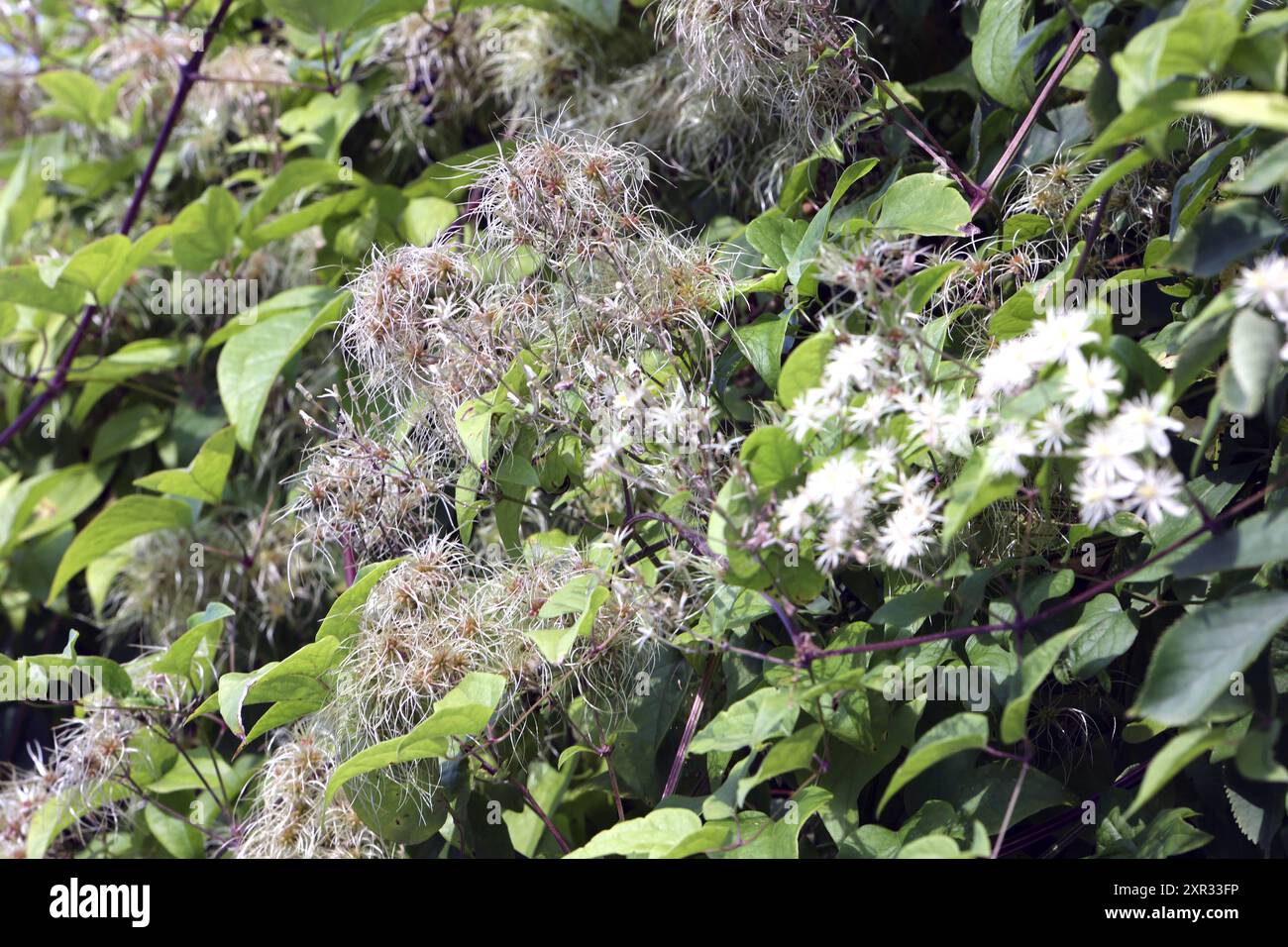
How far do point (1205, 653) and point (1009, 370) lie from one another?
18 centimetres

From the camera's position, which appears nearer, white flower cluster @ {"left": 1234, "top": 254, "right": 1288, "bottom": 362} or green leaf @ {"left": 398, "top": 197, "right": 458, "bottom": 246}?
white flower cluster @ {"left": 1234, "top": 254, "right": 1288, "bottom": 362}

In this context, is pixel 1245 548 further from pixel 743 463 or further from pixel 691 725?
pixel 691 725

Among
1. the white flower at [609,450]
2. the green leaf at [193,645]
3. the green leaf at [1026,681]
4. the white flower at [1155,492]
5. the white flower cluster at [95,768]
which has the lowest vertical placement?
the white flower cluster at [95,768]

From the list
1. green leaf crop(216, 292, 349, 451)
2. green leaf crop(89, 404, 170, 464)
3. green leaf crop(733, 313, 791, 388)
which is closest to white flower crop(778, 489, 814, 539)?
green leaf crop(733, 313, 791, 388)

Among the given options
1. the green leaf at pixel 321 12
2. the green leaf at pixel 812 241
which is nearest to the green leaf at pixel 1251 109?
the green leaf at pixel 812 241

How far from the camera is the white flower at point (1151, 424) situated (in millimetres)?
512

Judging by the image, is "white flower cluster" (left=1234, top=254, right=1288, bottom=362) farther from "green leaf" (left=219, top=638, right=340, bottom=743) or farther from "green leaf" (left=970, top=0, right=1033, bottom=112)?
"green leaf" (left=219, top=638, right=340, bottom=743)

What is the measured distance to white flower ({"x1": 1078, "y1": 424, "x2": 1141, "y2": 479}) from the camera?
51cm

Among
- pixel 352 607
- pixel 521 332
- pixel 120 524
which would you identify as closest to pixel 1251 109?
pixel 521 332

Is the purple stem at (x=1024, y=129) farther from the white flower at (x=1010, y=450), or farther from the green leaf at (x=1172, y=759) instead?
the green leaf at (x=1172, y=759)

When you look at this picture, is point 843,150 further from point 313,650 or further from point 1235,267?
point 313,650

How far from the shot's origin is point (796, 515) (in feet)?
1.97

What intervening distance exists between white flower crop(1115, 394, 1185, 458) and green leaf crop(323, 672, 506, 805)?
1.51 feet
